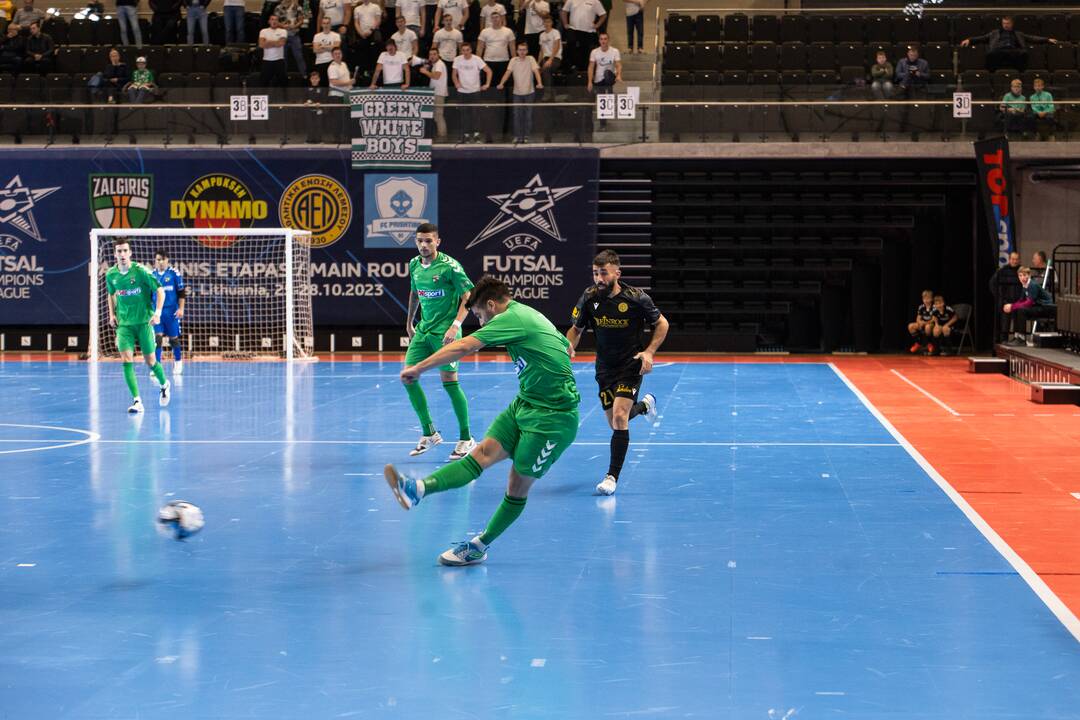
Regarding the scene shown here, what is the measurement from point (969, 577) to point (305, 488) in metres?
5.64

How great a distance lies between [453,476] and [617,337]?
367 centimetres

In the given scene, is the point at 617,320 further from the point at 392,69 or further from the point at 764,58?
the point at 764,58

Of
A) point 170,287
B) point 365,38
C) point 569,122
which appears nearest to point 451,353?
point 170,287

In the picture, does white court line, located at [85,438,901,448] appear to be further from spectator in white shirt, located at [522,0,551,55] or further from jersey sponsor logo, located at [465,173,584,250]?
spectator in white shirt, located at [522,0,551,55]

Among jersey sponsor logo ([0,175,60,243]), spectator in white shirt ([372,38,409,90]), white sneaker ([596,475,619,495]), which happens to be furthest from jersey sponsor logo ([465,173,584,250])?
white sneaker ([596,475,619,495])

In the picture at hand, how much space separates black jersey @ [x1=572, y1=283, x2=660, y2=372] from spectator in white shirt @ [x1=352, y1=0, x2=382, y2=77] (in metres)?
19.2

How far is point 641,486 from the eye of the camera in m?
10.9

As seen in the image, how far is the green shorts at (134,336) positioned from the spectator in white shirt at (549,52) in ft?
40.7

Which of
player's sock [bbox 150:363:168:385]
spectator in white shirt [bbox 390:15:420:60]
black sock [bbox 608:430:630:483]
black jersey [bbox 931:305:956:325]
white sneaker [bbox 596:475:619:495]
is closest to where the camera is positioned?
white sneaker [bbox 596:475:619:495]

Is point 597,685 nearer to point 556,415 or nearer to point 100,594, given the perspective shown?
point 556,415

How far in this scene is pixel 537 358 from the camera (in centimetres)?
762

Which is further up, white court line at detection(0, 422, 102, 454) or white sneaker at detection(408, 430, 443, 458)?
white sneaker at detection(408, 430, 443, 458)

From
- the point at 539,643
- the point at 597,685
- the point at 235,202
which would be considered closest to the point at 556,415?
the point at 539,643

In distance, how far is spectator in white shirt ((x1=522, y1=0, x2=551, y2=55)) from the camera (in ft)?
93.1
